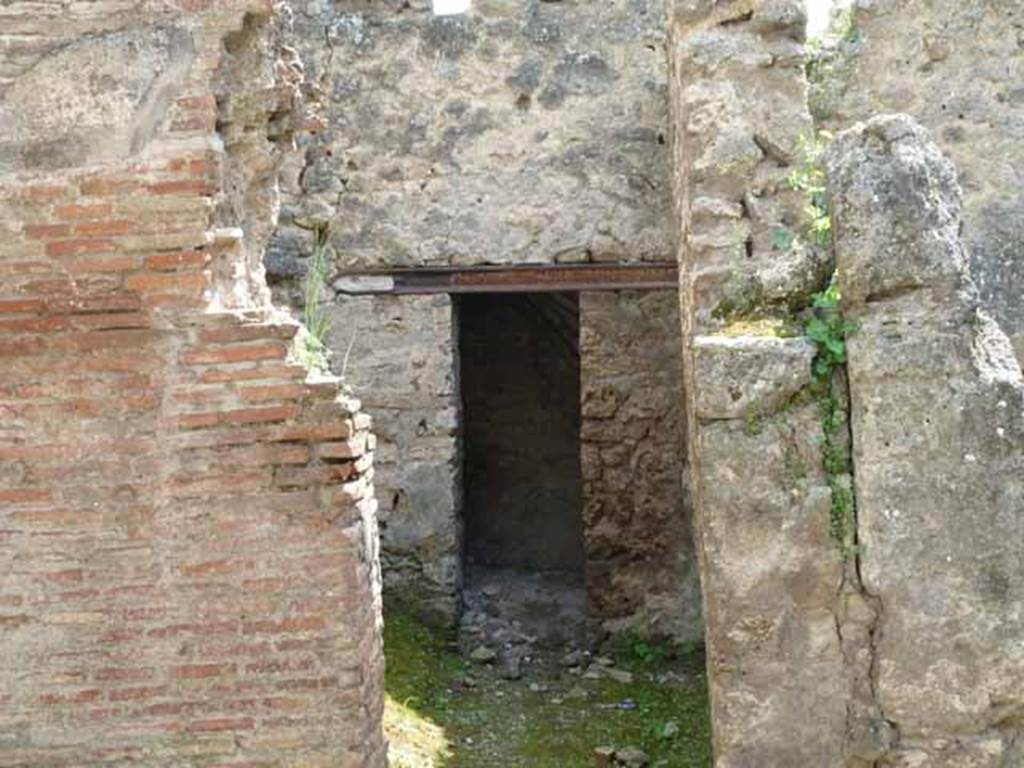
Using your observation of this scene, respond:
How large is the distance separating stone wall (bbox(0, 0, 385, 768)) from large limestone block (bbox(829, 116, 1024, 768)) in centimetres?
152

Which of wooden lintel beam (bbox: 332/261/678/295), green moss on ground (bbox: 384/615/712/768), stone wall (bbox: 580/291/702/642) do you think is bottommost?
green moss on ground (bbox: 384/615/712/768)

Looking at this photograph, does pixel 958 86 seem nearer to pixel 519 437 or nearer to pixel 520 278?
pixel 520 278

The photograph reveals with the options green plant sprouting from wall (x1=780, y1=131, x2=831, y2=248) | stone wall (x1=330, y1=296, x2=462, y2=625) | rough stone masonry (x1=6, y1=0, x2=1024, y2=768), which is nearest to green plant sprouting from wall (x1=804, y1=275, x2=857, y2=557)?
rough stone masonry (x1=6, y1=0, x2=1024, y2=768)

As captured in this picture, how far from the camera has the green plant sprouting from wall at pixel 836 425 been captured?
3.18 metres

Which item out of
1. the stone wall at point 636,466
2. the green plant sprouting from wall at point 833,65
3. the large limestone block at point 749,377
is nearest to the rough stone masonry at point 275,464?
the large limestone block at point 749,377

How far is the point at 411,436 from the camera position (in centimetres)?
721

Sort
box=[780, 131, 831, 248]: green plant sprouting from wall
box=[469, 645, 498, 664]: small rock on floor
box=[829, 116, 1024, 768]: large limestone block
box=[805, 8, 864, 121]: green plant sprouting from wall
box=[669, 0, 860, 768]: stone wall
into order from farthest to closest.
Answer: box=[469, 645, 498, 664]: small rock on floor < box=[805, 8, 864, 121]: green plant sprouting from wall < box=[780, 131, 831, 248]: green plant sprouting from wall < box=[669, 0, 860, 768]: stone wall < box=[829, 116, 1024, 768]: large limestone block

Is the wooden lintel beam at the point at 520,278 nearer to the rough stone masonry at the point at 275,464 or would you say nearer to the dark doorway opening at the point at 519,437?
the dark doorway opening at the point at 519,437

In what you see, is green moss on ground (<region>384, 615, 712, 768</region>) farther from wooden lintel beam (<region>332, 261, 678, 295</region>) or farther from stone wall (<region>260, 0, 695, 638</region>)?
wooden lintel beam (<region>332, 261, 678, 295</region>)

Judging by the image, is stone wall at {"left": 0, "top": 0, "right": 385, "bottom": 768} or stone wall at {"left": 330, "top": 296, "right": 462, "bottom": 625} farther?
stone wall at {"left": 330, "top": 296, "right": 462, "bottom": 625}

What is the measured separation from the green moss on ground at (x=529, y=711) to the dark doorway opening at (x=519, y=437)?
2.34 metres

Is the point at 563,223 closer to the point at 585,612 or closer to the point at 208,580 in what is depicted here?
the point at 585,612

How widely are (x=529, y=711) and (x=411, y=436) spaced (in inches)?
74.3

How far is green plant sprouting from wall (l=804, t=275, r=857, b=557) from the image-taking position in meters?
3.18
